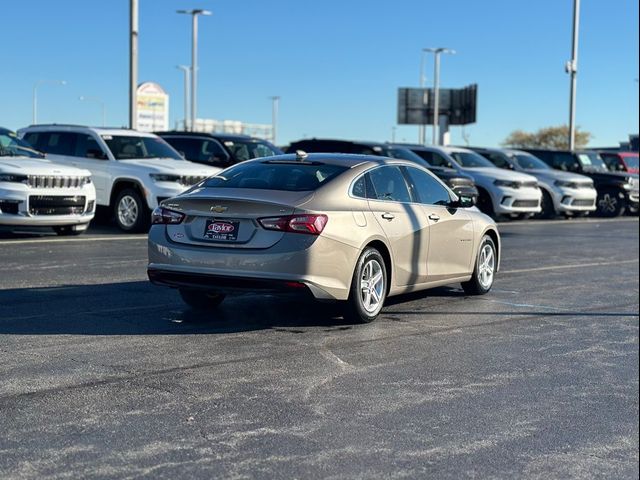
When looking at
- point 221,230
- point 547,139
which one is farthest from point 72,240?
point 547,139

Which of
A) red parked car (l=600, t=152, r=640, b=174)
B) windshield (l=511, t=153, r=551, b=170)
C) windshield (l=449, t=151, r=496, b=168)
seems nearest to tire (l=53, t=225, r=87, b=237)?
windshield (l=449, t=151, r=496, b=168)

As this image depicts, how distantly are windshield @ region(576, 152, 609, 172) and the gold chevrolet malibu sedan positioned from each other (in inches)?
866

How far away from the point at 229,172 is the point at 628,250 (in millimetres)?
10802

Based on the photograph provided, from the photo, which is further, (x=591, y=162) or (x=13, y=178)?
(x=591, y=162)

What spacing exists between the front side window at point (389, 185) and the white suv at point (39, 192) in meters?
7.47

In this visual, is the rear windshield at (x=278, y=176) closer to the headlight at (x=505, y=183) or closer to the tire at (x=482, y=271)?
the tire at (x=482, y=271)

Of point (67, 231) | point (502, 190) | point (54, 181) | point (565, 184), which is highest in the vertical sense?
point (54, 181)

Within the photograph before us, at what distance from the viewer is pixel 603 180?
99.5 ft

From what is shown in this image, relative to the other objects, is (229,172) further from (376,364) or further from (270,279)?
(376,364)

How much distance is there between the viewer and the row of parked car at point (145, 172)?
50.8 feet

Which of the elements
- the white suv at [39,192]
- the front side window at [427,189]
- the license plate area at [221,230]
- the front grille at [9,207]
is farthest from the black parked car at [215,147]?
the license plate area at [221,230]

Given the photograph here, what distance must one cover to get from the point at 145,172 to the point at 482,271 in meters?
8.38

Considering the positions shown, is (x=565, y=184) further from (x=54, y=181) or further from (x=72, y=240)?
(x=54, y=181)

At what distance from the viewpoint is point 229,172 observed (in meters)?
9.21
